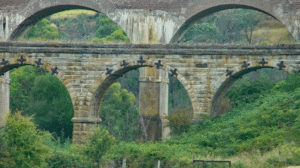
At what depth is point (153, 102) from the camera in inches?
1420

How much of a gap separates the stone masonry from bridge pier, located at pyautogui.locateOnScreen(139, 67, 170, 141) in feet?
19.0

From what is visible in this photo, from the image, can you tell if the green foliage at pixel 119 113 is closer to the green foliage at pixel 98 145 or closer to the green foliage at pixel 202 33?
the green foliage at pixel 202 33

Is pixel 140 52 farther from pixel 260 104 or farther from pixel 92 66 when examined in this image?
pixel 260 104

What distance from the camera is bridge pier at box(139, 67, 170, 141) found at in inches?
1400

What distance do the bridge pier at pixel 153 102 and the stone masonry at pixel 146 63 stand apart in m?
5.80

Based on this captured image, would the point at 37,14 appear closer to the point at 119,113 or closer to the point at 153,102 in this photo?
the point at 153,102

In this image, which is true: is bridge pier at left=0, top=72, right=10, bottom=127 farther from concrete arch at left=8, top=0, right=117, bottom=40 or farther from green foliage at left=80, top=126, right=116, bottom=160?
green foliage at left=80, top=126, right=116, bottom=160

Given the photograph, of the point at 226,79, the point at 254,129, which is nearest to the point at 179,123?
the point at 226,79

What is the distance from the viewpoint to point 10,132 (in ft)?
71.3

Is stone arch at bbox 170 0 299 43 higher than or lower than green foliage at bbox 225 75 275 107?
higher

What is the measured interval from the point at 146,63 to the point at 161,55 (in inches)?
30.6

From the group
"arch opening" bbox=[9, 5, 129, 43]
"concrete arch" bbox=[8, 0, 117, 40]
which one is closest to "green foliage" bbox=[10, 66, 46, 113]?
"arch opening" bbox=[9, 5, 129, 43]

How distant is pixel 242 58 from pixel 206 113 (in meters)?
2.89

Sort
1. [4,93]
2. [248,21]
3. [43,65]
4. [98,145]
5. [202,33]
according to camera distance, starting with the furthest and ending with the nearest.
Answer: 1. [248,21]
2. [202,33]
3. [4,93]
4. [43,65]
5. [98,145]
